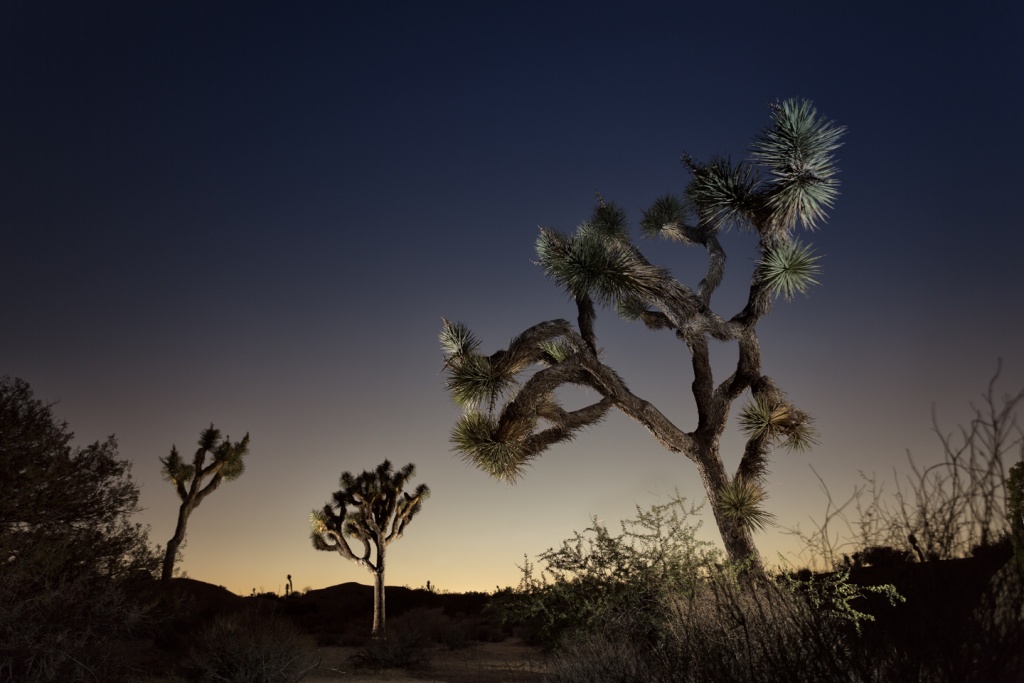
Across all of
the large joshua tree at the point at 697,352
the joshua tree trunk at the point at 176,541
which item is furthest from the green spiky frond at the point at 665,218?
the joshua tree trunk at the point at 176,541

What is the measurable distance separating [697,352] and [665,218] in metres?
3.54

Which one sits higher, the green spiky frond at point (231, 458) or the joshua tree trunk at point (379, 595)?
the green spiky frond at point (231, 458)

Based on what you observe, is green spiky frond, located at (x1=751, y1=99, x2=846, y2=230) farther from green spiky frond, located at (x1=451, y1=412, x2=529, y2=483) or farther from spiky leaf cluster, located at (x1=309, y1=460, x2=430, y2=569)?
spiky leaf cluster, located at (x1=309, y1=460, x2=430, y2=569)

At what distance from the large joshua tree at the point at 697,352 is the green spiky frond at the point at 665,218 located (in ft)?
5.06

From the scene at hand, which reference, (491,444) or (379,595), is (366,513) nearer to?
(379,595)

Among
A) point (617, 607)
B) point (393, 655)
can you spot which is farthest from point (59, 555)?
point (617, 607)

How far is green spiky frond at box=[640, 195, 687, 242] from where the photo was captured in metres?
15.4

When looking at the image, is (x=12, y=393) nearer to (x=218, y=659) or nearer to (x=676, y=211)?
(x=218, y=659)

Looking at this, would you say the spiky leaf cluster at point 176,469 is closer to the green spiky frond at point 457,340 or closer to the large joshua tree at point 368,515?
the large joshua tree at point 368,515

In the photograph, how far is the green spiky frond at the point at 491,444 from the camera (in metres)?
11.6

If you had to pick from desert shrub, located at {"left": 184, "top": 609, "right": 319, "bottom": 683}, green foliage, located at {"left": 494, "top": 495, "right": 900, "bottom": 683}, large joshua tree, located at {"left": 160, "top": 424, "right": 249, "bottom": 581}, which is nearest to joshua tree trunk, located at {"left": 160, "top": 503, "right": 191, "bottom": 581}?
large joshua tree, located at {"left": 160, "top": 424, "right": 249, "bottom": 581}

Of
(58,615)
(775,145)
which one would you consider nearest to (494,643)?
(58,615)

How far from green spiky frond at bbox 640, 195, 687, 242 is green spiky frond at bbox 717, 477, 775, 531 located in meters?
6.08

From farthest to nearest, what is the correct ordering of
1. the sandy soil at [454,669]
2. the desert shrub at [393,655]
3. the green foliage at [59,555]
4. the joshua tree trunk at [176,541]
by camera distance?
the joshua tree trunk at [176,541]
the desert shrub at [393,655]
the sandy soil at [454,669]
the green foliage at [59,555]
